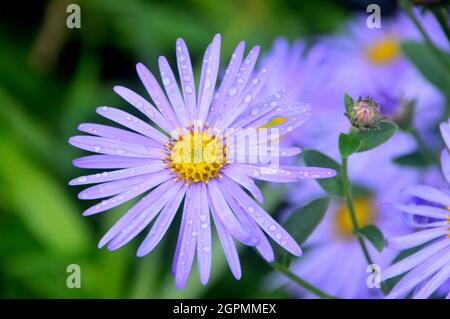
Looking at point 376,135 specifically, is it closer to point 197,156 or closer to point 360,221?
point 197,156

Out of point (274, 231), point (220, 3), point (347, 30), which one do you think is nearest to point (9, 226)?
point (220, 3)

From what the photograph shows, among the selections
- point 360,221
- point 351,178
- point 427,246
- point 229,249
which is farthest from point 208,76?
point 360,221

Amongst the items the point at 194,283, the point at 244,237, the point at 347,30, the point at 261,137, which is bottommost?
the point at 194,283

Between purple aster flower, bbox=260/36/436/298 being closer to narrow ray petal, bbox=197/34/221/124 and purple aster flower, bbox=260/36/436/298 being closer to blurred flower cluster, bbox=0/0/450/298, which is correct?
blurred flower cluster, bbox=0/0/450/298

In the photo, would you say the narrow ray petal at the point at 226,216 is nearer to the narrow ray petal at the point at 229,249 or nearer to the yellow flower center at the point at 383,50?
the narrow ray petal at the point at 229,249

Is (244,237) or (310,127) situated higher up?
(310,127)

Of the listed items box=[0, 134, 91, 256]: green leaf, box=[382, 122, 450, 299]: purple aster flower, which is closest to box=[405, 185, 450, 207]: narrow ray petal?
box=[382, 122, 450, 299]: purple aster flower
